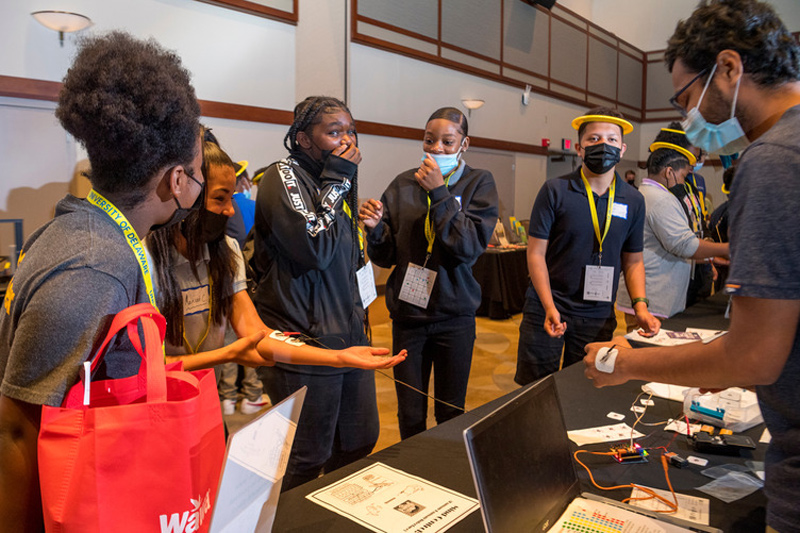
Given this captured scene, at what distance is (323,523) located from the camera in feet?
3.39

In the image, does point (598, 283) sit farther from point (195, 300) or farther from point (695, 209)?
point (695, 209)

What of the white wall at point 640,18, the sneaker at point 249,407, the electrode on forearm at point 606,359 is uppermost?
the white wall at point 640,18

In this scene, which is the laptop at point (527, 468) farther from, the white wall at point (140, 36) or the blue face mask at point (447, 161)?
the white wall at point (140, 36)

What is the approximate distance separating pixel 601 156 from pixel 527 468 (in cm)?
171

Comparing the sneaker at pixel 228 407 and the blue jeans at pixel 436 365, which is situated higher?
the blue jeans at pixel 436 365

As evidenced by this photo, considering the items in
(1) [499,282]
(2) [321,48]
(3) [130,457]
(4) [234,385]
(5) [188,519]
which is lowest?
(4) [234,385]

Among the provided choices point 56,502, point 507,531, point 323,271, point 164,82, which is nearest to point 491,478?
point 507,531

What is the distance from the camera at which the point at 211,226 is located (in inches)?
59.3

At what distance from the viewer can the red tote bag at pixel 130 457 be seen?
69cm

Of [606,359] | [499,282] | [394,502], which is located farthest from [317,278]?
[499,282]

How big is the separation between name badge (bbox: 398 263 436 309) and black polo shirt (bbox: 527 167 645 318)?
50cm

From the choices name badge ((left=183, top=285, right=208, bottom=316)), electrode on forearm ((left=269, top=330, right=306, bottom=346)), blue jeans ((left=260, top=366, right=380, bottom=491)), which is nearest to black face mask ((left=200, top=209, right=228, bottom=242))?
name badge ((left=183, top=285, right=208, bottom=316))

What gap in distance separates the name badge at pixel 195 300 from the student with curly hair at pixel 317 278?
280 mm

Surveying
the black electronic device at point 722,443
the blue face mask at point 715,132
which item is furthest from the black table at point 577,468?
the blue face mask at point 715,132
